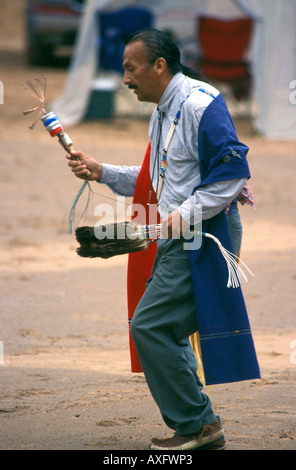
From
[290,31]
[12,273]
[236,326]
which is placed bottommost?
[12,273]

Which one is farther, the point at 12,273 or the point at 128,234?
the point at 12,273

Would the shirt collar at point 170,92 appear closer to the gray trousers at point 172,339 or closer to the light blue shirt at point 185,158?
the light blue shirt at point 185,158

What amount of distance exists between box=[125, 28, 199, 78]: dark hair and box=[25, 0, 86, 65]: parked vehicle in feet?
48.6

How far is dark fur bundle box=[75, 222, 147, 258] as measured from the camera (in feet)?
10.4

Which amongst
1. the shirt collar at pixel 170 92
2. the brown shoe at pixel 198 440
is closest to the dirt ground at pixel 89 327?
the brown shoe at pixel 198 440

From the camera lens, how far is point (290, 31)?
12.0 metres

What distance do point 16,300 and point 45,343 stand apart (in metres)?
0.92

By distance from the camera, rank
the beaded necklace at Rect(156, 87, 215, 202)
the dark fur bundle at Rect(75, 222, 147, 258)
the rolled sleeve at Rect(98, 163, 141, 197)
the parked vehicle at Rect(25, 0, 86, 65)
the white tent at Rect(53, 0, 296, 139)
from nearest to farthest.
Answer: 1. the beaded necklace at Rect(156, 87, 215, 202)
2. the dark fur bundle at Rect(75, 222, 147, 258)
3. the rolled sleeve at Rect(98, 163, 141, 197)
4. the white tent at Rect(53, 0, 296, 139)
5. the parked vehicle at Rect(25, 0, 86, 65)

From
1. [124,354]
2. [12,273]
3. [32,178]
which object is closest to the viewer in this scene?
[124,354]

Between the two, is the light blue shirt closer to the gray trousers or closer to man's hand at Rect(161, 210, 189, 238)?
man's hand at Rect(161, 210, 189, 238)

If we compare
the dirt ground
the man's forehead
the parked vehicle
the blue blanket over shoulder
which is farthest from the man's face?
the parked vehicle

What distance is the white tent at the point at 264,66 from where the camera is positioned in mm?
12000
